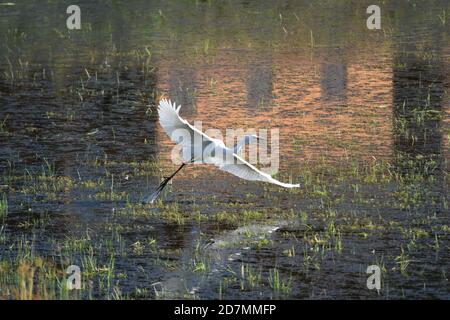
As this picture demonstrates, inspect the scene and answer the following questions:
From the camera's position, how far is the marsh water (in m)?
9.02

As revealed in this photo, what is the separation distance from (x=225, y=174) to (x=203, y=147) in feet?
5.91

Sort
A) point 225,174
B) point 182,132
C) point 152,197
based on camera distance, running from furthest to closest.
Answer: point 225,174
point 152,197
point 182,132

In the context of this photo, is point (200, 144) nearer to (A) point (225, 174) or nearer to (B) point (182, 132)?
(B) point (182, 132)

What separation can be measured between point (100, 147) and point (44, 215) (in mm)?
3055

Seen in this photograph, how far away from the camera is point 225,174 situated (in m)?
12.2

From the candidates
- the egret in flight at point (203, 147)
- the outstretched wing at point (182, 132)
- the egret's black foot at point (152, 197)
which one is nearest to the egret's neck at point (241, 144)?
A: the egret in flight at point (203, 147)

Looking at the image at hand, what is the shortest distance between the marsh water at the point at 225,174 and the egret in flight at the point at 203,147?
51 cm

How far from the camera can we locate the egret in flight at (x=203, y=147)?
10047 millimetres

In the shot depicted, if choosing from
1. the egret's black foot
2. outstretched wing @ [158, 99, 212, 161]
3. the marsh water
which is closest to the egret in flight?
outstretched wing @ [158, 99, 212, 161]

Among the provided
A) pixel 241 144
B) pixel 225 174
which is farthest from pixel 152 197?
pixel 225 174

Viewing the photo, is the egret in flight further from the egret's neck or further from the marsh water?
the marsh water

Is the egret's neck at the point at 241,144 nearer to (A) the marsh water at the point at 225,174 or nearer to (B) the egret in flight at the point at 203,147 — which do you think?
(B) the egret in flight at the point at 203,147

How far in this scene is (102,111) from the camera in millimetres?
16016
